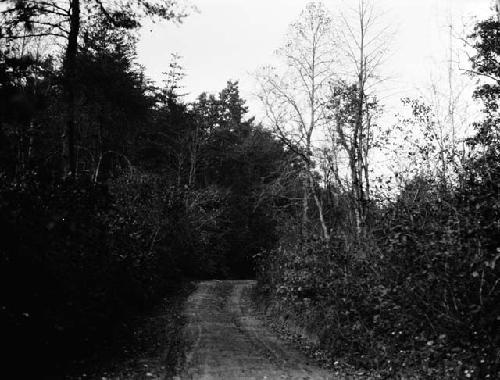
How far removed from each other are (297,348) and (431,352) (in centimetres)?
482

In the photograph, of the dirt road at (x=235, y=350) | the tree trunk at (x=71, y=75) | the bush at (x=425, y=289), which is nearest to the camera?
the bush at (x=425, y=289)

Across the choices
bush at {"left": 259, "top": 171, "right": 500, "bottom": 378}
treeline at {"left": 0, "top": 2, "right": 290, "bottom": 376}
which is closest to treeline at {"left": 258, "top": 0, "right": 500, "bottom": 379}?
bush at {"left": 259, "top": 171, "right": 500, "bottom": 378}

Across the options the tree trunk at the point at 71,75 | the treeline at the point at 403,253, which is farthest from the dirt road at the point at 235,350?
the tree trunk at the point at 71,75

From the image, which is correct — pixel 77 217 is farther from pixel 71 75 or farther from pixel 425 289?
pixel 425 289

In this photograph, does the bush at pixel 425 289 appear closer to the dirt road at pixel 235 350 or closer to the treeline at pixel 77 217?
the dirt road at pixel 235 350

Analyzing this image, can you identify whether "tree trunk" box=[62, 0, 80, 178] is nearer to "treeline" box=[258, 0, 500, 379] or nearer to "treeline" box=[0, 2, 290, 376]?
"treeline" box=[0, 2, 290, 376]

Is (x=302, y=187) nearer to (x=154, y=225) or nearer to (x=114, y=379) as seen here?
(x=154, y=225)

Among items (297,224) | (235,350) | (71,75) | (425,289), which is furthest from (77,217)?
(297,224)

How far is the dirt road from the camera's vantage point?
9227mm

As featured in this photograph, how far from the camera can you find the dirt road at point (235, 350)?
30.3 ft

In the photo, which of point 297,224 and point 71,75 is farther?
point 297,224

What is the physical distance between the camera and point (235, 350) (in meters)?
11.2

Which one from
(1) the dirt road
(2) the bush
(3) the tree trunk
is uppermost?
(3) the tree trunk

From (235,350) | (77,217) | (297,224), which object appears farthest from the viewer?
(297,224)
